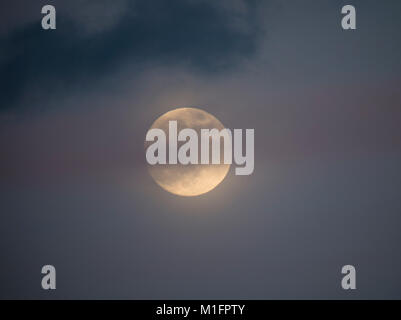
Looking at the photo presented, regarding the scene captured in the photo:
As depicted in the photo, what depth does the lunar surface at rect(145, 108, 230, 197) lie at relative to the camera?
30.8 ft

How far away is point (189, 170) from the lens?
1002cm

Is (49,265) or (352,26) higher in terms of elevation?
(352,26)

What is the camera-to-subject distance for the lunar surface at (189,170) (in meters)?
9.39

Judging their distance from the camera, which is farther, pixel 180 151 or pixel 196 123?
pixel 196 123

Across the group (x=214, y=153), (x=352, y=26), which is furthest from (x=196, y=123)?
(x=352, y=26)

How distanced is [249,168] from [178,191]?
228cm
